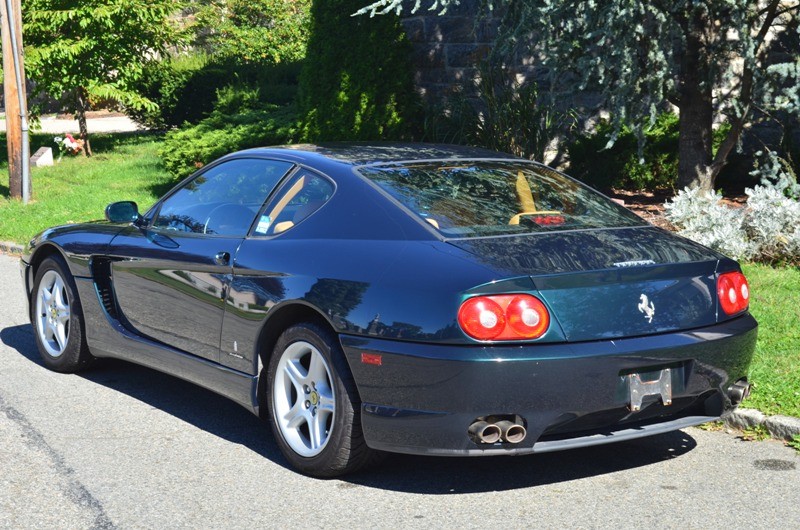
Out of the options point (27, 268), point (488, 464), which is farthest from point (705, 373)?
point (27, 268)

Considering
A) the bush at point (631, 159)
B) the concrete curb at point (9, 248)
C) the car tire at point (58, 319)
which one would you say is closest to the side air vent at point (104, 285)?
the car tire at point (58, 319)

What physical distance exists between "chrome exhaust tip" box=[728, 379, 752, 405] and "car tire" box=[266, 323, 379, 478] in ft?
5.21

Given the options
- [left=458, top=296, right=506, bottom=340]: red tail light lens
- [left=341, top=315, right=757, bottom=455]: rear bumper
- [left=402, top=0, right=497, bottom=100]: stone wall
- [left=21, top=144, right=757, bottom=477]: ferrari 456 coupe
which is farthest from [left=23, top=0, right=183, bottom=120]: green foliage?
[left=458, top=296, right=506, bottom=340]: red tail light lens

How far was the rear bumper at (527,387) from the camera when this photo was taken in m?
4.47

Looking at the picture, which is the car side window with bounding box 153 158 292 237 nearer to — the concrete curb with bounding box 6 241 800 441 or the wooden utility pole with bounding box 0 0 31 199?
the concrete curb with bounding box 6 241 800 441

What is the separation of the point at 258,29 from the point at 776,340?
25.7 m

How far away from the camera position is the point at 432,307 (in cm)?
458

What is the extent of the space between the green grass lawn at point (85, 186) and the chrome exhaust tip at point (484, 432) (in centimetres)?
1010

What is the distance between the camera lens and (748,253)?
31.0 ft

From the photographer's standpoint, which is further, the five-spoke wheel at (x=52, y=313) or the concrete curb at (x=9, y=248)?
the concrete curb at (x=9, y=248)

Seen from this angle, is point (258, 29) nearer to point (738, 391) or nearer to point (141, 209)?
point (141, 209)

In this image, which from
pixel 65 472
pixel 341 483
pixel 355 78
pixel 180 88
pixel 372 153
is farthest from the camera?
pixel 180 88

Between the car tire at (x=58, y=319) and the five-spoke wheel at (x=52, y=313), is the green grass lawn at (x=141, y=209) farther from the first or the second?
the five-spoke wheel at (x=52, y=313)

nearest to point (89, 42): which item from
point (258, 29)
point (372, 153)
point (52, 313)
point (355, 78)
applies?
point (355, 78)
